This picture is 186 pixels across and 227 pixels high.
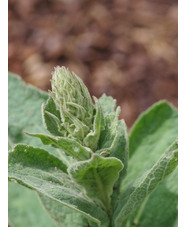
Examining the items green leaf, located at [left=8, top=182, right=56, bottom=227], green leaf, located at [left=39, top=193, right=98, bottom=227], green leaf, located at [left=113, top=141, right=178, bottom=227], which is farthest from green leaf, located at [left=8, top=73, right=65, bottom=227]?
green leaf, located at [left=113, top=141, right=178, bottom=227]

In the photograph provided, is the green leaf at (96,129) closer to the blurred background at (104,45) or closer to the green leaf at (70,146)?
the green leaf at (70,146)

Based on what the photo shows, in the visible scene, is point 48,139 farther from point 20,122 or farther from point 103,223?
point 20,122

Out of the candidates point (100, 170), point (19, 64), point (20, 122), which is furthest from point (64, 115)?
point (19, 64)

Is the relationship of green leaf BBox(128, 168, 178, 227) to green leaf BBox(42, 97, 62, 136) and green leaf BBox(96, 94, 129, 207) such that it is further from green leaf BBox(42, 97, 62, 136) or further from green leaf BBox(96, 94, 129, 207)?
green leaf BBox(42, 97, 62, 136)

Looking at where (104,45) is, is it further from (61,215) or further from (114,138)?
(114,138)

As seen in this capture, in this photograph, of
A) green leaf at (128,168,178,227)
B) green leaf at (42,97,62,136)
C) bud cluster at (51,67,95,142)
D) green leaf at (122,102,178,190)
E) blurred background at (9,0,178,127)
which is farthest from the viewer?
blurred background at (9,0,178,127)

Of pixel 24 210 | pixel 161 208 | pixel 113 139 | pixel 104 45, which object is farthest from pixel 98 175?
pixel 104 45

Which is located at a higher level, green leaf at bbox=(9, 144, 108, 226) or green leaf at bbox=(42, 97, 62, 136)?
green leaf at bbox=(42, 97, 62, 136)
